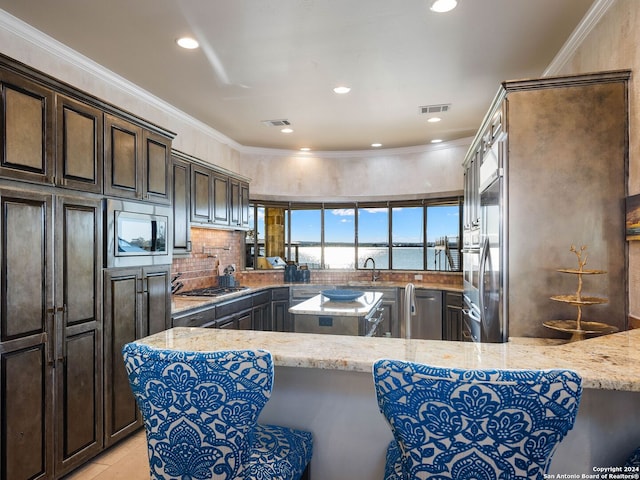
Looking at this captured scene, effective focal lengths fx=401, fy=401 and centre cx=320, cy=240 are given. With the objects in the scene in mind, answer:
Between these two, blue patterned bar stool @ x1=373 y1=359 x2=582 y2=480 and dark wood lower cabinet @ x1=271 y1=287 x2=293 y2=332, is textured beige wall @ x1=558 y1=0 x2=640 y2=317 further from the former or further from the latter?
dark wood lower cabinet @ x1=271 y1=287 x2=293 y2=332

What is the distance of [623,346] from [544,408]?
89 centimetres

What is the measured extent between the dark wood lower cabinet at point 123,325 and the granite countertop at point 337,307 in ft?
3.59

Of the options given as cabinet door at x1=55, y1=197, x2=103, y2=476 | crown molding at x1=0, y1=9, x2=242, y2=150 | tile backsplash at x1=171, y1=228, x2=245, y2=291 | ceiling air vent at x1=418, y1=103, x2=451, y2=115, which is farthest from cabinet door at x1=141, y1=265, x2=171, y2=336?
ceiling air vent at x1=418, y1=103, x2=451, y2=115

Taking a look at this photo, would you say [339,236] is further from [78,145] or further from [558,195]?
[78,145]

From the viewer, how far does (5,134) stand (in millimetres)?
1998

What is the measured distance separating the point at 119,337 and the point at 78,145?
129 centimetres

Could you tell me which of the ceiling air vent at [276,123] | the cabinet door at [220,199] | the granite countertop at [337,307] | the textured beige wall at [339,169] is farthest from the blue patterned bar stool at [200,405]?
the textured beige wall at [339,169]

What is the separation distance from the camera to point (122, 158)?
2.82 meters

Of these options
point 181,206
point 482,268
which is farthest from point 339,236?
point 482,268

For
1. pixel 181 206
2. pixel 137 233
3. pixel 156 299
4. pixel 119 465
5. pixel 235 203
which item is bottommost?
pixel 119 465

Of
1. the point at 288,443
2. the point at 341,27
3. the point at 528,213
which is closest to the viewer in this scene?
the point at 288,443

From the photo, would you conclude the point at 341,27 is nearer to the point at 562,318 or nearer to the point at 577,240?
the point at 577,240

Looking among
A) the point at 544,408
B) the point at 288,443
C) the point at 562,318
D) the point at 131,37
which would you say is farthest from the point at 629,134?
the point at 131,37

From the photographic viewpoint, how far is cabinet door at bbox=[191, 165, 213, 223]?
4.27 meters
